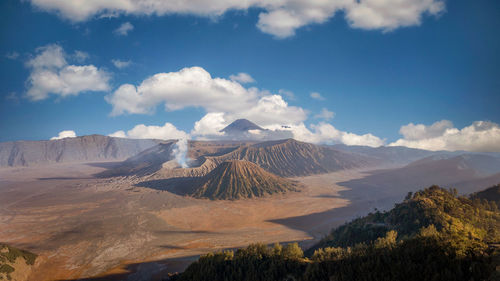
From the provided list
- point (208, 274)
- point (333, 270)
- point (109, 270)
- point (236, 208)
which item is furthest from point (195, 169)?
point (333, 270)

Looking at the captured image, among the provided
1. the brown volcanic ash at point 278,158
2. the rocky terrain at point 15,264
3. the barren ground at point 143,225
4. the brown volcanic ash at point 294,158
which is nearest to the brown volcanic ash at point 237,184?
the barren ground at point 143,225

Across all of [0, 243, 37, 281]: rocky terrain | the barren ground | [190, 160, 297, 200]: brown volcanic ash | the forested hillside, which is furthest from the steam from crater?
the forested hillside

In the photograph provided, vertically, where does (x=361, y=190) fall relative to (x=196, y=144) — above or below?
below

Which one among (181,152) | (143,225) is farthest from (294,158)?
(143,225)

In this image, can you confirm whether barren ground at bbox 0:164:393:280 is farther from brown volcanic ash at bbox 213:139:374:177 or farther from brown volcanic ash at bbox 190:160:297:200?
brown volcanic ash at bbox 213:139:374:177

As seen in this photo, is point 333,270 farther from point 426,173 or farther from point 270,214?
point 426,173

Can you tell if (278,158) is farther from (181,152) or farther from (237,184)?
(237,184)
